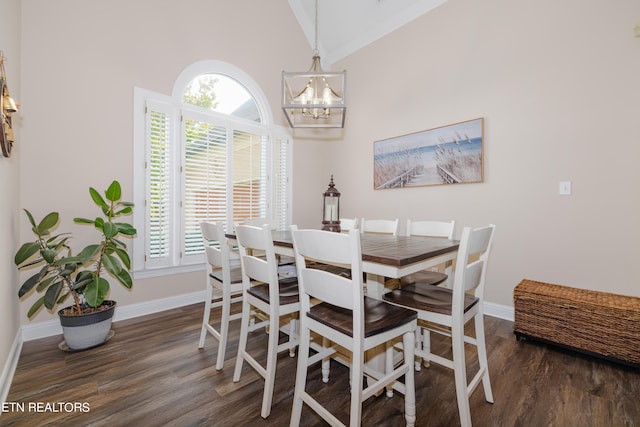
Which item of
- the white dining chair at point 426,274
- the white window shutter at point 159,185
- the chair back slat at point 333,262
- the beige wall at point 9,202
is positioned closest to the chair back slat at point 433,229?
the white dining chair at point 426,274

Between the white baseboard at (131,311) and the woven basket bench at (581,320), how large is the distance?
3.19 meters

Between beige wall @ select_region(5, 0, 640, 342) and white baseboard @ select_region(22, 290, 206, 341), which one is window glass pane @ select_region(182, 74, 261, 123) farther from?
white baseboard @ select_region(22, 290, 206, 341)

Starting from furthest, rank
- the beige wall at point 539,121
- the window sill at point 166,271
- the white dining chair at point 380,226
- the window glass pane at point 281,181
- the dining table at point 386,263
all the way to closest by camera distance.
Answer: the window glass pane at point 281,181
the window sill at point 166,271
the white dining chair at point 380,226
the beige wall at point 539,121
the dining table at point 386,263

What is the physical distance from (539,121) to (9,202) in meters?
4.20

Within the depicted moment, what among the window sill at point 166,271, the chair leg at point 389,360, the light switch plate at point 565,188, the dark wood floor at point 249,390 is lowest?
the dark wood floor at point 249,390

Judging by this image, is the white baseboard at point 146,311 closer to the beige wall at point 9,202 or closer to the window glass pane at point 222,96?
the beige wall at point 9,202

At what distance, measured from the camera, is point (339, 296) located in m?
1.18

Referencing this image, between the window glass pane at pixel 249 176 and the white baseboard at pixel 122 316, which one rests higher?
the window glass pane at pixel 249 176

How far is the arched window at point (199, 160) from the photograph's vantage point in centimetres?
282

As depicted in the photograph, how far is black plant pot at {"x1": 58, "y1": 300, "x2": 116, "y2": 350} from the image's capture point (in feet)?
6.78

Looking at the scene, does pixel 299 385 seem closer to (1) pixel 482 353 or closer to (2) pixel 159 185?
(1) pixel 482 353

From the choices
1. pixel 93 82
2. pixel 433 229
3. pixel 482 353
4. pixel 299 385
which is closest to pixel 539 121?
pixel 433 229

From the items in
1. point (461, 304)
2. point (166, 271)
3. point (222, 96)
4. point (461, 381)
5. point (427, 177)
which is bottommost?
point (461, 381)

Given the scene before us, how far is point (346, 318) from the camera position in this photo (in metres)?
1.30
